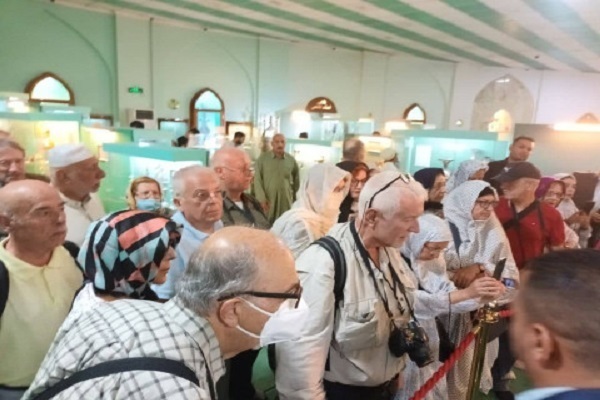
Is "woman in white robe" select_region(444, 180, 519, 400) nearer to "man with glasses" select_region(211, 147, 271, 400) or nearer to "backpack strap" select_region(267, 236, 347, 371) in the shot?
"backpack strap" select_region(267, 236, 347, 371)

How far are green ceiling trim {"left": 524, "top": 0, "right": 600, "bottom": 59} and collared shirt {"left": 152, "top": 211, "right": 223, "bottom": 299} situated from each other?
8422 millimetres

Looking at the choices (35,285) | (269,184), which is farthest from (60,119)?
(35,285)

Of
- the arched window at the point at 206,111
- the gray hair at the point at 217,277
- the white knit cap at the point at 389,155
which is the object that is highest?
the arched window at the point at 206,111

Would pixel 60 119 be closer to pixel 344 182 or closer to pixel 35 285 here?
pixel 344 182

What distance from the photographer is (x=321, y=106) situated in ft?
52.3

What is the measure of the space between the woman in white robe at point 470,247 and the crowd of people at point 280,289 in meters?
0.01

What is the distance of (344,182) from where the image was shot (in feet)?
10.7

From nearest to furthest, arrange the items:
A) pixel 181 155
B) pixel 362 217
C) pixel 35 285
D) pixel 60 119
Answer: pixel 35 285 < pixel 362 217 < pixel 181 155 < pixel 60 119

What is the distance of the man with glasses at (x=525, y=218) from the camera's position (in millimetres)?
3064

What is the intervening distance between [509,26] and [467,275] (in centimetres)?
1014

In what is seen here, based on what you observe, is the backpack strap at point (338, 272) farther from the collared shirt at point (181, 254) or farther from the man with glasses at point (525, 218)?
the man with glasses at point (525, 218)

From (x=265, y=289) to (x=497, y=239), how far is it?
209 cm

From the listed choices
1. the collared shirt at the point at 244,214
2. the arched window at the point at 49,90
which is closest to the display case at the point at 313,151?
the collared shirt at the point at 244,214

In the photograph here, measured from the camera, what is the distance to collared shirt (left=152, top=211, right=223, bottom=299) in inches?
87.0
